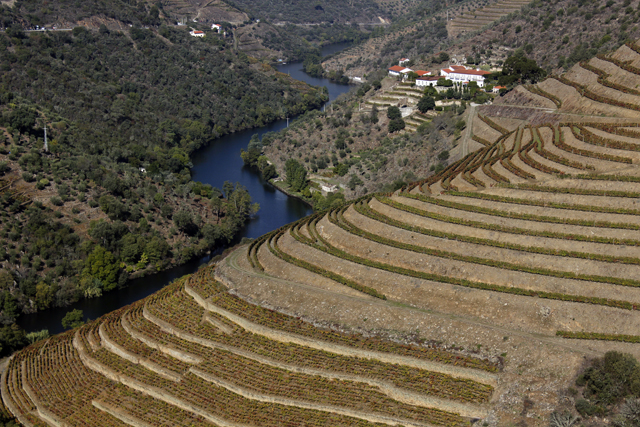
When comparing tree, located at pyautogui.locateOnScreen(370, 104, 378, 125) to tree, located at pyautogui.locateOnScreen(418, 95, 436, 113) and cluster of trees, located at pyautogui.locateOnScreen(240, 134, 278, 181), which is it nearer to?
tree, located at pyautogui.locateOnScreen(418, 95, 436, 113)

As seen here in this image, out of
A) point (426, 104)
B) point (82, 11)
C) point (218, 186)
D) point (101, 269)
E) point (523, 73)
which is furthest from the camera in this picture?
point (82, 11)

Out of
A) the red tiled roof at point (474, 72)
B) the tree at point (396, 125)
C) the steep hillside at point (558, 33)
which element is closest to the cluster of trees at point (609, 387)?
the steep hillside at point (558, 33)

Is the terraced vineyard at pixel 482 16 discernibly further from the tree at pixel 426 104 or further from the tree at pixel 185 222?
the tree at pixel 185 222

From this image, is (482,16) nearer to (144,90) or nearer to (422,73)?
(422,73)

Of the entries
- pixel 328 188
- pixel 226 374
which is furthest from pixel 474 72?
pixel 226 374

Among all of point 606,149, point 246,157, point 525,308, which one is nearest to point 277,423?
point 525,308

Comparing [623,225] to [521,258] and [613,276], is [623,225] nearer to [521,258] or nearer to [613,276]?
[613,276]
